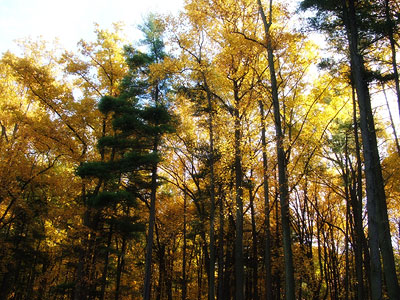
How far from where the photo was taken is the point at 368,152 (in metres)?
6.62

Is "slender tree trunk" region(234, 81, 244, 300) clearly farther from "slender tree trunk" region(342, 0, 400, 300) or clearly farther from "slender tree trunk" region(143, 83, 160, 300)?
"slender tree trunk" region(342, 0, 400, 300)

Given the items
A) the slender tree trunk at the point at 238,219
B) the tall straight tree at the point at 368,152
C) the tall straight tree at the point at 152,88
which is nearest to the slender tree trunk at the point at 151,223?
the tall straight tree at the point at 152,88

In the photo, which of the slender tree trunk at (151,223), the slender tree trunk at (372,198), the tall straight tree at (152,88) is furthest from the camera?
the tall straight tree at (152,88)

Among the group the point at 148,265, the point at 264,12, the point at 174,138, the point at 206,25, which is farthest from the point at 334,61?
the point at 148,265

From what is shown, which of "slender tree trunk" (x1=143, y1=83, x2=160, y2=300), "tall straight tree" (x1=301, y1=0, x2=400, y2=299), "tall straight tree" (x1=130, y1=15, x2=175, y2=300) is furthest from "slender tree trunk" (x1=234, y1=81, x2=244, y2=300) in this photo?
"tall straight tree" (x1=301, y1=0, x2=400, y2=299)

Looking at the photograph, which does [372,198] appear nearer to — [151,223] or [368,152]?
[368,152]

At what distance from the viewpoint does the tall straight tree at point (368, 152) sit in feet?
19.9

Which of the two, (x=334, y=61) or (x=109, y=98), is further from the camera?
(x=109, y=98)

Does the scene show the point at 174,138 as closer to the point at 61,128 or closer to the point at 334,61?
the point at 61,128

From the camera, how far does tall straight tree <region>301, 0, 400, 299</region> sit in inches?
239

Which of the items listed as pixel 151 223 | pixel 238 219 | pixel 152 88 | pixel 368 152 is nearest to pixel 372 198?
pixel 368 152

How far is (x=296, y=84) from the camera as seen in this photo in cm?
960

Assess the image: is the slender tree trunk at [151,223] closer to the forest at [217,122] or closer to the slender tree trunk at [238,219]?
the forest at [217,122]

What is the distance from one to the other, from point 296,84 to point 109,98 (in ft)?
23.1
